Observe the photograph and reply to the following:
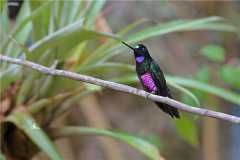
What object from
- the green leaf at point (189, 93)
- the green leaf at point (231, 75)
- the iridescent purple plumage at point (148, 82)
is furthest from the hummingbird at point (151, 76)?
the green leaf at point (231, 75)

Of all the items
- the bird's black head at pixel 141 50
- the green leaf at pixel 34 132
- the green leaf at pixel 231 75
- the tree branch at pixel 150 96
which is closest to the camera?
the tree branch at pixel 150 96

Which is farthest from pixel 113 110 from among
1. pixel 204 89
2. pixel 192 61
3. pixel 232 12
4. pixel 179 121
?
pixel 204 89

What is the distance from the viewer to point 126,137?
1188 millimetres

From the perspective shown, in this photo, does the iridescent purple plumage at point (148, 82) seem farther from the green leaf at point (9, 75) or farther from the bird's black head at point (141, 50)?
the green leaf at point (9, 75)

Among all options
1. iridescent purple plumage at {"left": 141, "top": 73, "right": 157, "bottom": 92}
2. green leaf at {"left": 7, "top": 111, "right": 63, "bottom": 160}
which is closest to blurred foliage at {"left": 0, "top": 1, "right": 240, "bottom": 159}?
green leaf at {"left": 7, "top": 111, "right": 63, "bottom": 160}

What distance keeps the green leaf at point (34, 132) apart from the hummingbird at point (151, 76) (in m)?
0.23

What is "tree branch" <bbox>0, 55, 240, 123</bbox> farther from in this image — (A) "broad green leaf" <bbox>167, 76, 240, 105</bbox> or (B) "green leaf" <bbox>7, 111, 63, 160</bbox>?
(A) "broad green leaf" <bbox>167, 76, 240, 105</bbox>

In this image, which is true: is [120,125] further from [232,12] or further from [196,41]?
[232,12]

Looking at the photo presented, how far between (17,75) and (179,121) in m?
0.46

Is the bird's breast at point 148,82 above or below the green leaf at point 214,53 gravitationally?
above

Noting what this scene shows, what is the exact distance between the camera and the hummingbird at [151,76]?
934mm

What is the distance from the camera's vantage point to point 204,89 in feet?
4.27

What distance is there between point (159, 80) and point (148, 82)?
0.10 ft

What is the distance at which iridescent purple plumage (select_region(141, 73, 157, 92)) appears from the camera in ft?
3.24
